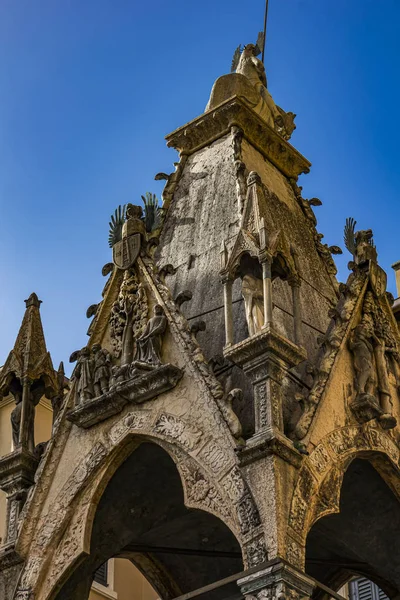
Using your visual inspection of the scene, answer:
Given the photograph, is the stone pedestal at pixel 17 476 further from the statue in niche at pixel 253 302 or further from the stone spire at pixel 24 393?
the statue in niche at pixel 253 302

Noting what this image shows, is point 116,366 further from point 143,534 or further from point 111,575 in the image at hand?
point 111,575

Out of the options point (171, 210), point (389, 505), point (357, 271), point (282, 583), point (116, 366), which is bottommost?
point (282, 583)

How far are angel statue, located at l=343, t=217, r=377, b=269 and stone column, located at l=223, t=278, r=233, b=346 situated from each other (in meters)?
2.22

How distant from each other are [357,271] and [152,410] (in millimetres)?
3478

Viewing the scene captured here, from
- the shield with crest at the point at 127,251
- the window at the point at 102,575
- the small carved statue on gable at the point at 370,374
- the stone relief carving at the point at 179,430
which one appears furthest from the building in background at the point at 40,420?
the small carved statue on gable at the point at 370,374

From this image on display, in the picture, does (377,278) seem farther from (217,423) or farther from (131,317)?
(217,423)

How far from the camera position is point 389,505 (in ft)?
57.9

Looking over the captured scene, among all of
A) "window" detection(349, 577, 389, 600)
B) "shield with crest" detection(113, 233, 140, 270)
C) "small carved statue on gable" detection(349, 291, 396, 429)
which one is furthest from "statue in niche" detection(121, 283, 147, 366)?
"window" detection(349, 577, 389, 600)

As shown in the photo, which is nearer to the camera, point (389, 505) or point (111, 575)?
point (389, 505)

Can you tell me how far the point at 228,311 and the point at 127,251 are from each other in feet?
7.67

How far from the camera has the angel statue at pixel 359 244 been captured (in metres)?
18.6

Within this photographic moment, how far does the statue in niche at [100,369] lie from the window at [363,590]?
8787 mm

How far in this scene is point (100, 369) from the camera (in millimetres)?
17594

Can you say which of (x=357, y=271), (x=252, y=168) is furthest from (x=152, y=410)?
(x=252, y=168)
